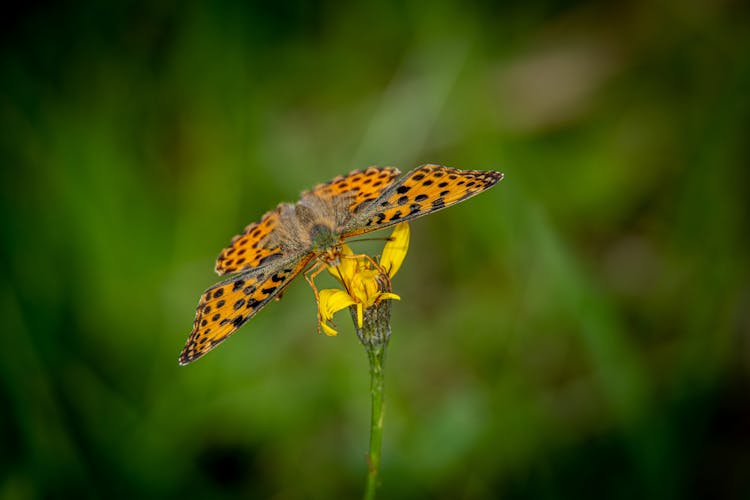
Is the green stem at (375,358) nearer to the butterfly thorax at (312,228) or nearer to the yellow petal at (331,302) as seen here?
the yellow petal at (331,302)

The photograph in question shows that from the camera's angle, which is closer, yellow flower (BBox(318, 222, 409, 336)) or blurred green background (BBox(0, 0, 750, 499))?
yellow flower (BBox(318, 222, 409, 336))

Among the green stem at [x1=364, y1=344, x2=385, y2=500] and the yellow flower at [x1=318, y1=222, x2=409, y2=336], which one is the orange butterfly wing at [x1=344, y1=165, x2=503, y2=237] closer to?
the yellow flower at [x1=318, y1=222, x2=409, y2=336]

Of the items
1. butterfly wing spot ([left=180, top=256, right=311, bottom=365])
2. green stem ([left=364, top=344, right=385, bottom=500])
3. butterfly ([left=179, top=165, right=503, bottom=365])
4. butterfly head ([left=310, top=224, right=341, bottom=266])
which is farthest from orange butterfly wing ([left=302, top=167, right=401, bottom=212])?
green stem ([left=364, top=344, right=385, bottom=500])

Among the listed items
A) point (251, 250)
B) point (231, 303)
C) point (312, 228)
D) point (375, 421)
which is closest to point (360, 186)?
point (312, 228)

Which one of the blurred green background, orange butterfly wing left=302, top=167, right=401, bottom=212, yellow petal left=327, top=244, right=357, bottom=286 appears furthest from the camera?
the blurred green background

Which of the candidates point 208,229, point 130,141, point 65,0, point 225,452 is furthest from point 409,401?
point 65,0

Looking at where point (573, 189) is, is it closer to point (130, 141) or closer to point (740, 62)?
point (740, 62)

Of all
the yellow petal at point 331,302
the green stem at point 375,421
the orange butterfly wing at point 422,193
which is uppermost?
the orange butterfly wing at point 422,193

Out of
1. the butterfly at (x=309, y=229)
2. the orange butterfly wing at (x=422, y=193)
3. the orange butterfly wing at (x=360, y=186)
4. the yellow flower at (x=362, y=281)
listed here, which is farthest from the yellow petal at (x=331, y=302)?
the orange butterfly wing at (x=360, y=186)
